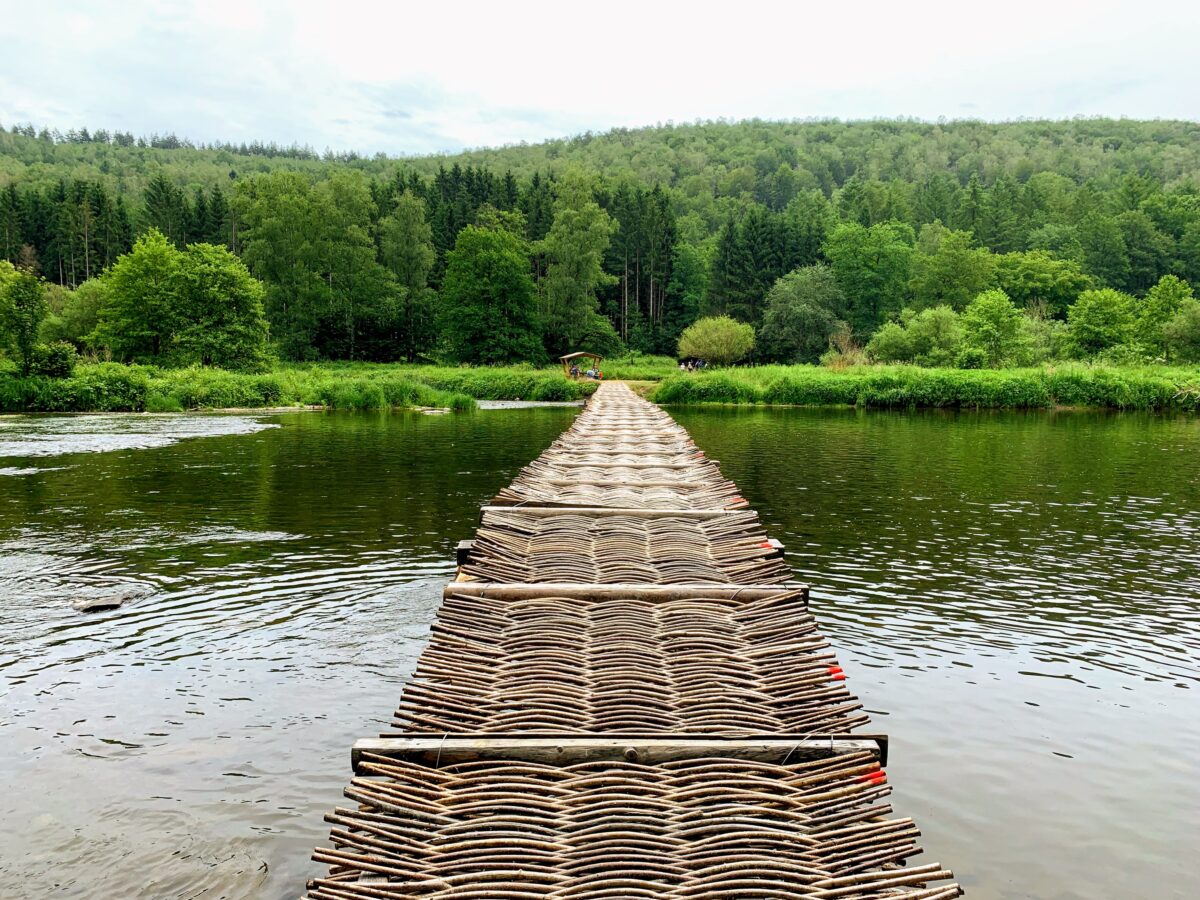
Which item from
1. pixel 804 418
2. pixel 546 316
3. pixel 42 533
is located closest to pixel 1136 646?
pixel 42 533

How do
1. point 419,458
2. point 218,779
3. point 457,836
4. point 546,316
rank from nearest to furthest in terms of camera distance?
point 457,836 → point 218,779 → point 419,458 → point 546,316

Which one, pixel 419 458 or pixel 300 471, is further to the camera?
pixel 419 458

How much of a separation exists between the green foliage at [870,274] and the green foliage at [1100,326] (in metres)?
24.3

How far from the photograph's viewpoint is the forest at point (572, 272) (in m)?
60.8

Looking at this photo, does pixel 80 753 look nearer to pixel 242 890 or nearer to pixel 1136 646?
pixel 242 890

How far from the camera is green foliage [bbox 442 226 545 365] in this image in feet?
257

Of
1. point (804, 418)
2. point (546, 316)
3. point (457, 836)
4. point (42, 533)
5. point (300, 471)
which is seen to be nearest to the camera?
point (457, 836)

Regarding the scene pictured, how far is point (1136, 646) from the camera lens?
9922 millimetres

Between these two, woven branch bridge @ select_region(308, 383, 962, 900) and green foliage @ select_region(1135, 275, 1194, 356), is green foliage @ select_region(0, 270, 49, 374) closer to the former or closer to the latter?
woven branch bridge @ select_region(308, 383, 962, 900)

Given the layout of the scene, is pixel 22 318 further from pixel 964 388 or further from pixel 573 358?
pixel 964 388

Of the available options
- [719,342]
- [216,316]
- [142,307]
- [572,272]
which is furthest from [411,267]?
[142,307]

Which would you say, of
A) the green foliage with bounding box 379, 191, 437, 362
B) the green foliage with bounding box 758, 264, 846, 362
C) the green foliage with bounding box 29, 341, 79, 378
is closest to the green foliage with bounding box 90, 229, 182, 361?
the green foliage with bounding box 29, 341, 79, 378

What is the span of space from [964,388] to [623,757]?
51069mm

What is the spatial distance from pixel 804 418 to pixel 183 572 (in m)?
34.7
